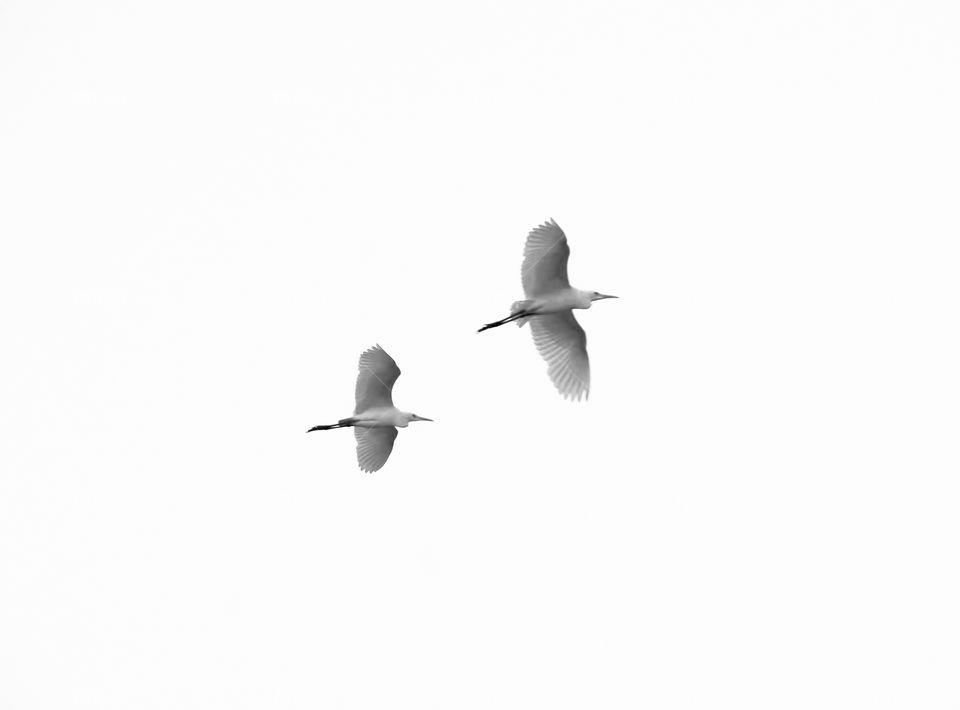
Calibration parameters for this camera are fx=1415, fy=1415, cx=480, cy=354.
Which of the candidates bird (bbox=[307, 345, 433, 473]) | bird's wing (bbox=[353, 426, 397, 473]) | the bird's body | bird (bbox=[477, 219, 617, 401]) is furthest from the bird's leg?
bird's wing (bbox=[353, 426, 397, 473])

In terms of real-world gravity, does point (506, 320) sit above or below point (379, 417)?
above

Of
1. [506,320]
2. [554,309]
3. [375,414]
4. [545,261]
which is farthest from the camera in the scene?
[375,414]

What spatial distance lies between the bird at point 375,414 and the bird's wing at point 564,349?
3201 millimetres

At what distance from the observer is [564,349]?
94.9 ft

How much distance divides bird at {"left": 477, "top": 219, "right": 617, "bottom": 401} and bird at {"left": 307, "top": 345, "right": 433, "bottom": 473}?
2482 mm

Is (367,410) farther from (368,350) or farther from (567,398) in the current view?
(567,398)

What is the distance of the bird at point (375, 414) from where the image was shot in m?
29.6

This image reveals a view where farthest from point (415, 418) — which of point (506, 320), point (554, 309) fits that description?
point (554, 309)

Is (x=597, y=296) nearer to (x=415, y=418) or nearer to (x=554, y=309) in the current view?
(x=554, y=309)

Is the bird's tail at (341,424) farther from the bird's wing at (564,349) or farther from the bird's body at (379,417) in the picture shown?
the bird's wing at (564,349)

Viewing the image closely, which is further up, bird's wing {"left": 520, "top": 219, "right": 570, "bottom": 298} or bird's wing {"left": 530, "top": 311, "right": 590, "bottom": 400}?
bird's wing {"left": 520, "top": 219, "right": 570, "bottom": 298}

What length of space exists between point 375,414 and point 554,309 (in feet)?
15.8

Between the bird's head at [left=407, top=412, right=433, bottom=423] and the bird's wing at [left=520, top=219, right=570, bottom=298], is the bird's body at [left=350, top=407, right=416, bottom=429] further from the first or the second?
the bird's wing at [left=520, top=219, right=570, bottom=298]

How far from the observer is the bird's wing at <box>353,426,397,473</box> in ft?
102
